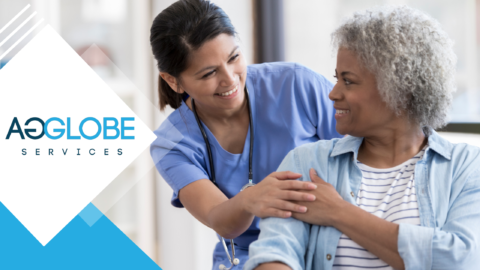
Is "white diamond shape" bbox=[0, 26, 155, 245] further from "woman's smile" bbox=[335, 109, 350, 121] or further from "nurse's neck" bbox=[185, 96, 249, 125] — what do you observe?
"woman's smile" bbox=[335, 109, 350, 121]

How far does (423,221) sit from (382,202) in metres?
0.10

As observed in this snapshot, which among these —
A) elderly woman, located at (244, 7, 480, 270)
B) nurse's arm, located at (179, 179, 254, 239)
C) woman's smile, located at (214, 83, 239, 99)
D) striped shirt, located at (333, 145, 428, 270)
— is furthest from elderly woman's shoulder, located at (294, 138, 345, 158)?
woman's smile, located at (214, 83, 239, 99)

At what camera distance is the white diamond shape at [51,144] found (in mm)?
2531

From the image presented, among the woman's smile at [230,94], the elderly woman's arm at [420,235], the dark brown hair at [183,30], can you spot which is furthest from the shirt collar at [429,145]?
the dark brown hair at [183,30]

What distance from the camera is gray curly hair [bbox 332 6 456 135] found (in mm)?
1123

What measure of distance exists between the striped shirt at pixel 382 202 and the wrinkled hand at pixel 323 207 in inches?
2.4

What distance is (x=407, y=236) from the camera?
3.32 feet

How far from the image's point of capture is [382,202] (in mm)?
1125

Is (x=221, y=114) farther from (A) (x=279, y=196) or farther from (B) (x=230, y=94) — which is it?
(A) (x=279, y=196)

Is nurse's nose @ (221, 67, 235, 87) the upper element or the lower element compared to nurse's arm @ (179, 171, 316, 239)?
upper

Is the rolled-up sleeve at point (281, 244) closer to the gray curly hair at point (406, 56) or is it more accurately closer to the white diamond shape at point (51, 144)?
the gray curly hair at point (406, 56)

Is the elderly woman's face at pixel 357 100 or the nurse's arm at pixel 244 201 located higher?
the elderly woman's face at pixel 357 100

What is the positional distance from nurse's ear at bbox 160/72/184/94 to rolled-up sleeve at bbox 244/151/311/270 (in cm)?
61

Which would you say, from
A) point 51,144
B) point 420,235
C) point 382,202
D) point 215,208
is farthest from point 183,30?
point 51,144
